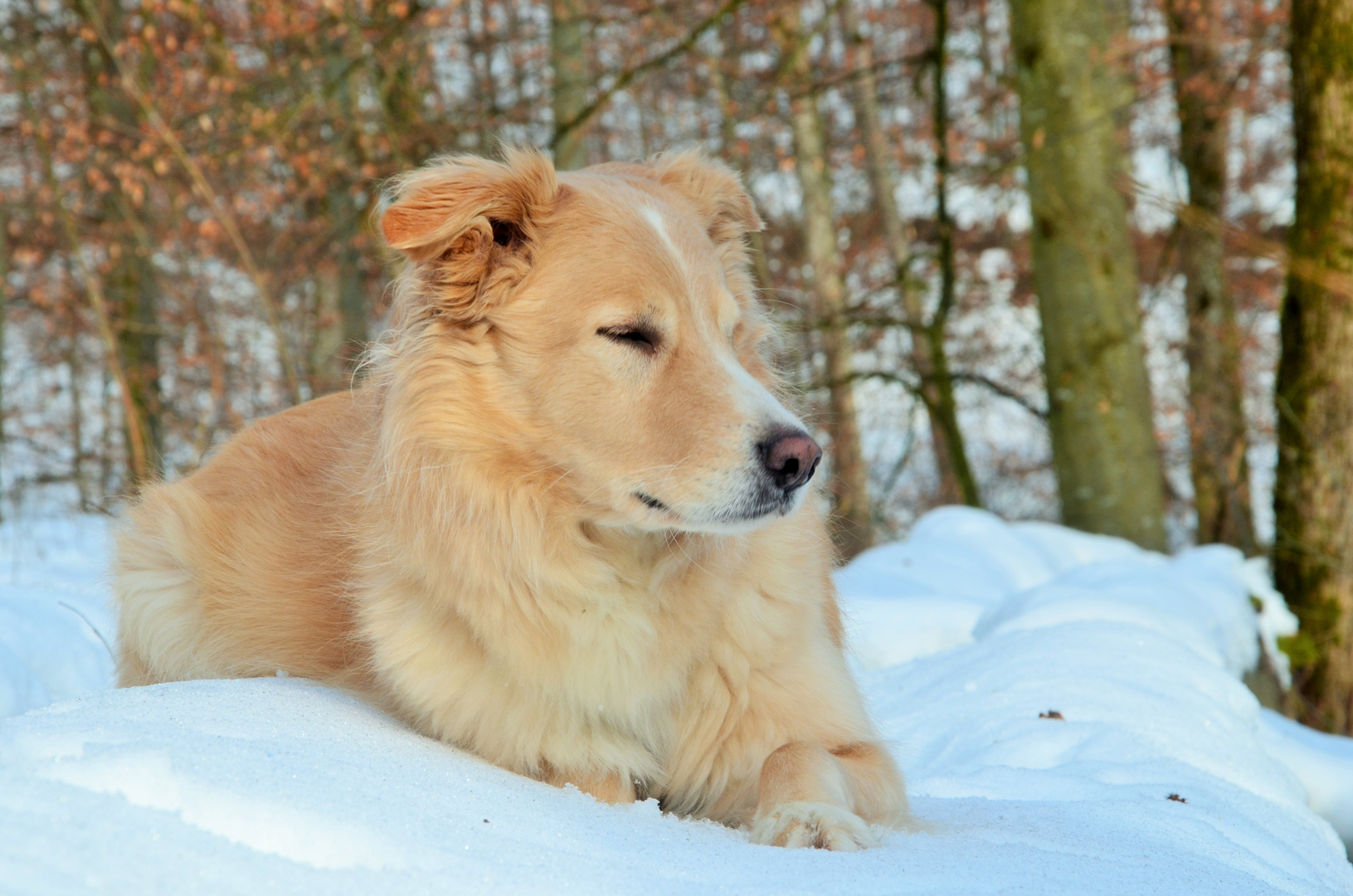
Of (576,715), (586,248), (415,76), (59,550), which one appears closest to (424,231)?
(586,248)

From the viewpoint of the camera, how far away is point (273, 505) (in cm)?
318

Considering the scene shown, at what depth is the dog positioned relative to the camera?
2.34 m

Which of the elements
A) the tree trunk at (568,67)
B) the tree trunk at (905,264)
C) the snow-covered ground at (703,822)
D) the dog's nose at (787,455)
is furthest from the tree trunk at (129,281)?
the dog's nose at (787,455)

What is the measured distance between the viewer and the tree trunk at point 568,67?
9094 mm

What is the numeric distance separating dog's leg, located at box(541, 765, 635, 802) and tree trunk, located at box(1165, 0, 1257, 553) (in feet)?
24.4

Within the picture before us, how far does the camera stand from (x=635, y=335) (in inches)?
97.4

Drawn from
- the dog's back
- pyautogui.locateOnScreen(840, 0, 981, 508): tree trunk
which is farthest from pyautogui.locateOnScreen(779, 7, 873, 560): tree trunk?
the dog's back

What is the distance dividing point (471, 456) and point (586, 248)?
560 millimetres

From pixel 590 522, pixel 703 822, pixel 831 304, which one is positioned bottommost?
pixel 703 822

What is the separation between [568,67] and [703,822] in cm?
812

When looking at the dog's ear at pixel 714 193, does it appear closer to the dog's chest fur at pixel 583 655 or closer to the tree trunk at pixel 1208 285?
the dog's chest fur at pixel 583 655

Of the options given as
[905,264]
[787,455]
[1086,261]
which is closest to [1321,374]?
[1086,261]

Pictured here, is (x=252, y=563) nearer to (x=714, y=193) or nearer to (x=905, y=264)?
(x=714, y=193)

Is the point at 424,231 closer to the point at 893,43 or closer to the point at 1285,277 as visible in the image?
the point at 1285,277
